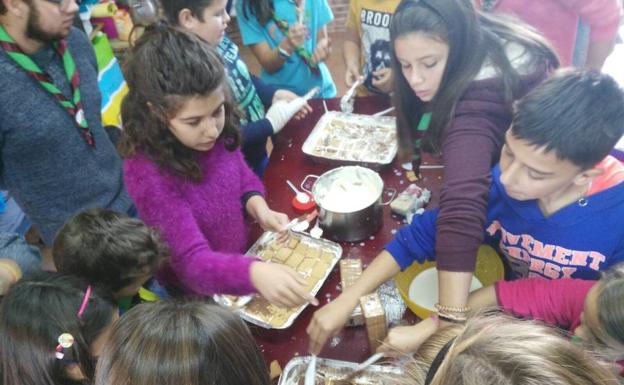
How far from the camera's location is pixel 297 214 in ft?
4.76

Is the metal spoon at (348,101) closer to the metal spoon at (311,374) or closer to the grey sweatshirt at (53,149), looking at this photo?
the grey sweatshirt at (53,149)

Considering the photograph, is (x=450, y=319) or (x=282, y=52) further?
(x=282, y=52)

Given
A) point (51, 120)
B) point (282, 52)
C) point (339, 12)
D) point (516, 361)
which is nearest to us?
point (516, 361)

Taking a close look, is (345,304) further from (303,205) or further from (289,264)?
(303,205)

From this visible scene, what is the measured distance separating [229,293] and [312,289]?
220 mm

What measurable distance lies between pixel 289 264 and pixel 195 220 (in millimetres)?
293

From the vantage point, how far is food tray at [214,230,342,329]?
112 cm

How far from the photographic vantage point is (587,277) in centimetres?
105

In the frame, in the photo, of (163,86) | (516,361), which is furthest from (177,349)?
(163,86)

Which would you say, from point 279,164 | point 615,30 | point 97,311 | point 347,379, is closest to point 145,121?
point 97,311

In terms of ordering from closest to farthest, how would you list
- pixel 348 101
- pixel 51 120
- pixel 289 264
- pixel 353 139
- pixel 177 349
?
pixel 177 349, pixel 289 264, pixel 51 120, pixel 353 139, pixel 348 101

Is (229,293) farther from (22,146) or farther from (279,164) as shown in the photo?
(22,146)

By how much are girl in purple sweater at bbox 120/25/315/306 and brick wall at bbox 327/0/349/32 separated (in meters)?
3.35

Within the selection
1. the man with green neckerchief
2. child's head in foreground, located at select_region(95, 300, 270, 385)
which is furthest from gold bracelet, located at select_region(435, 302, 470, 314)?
the man with green neckerchief
